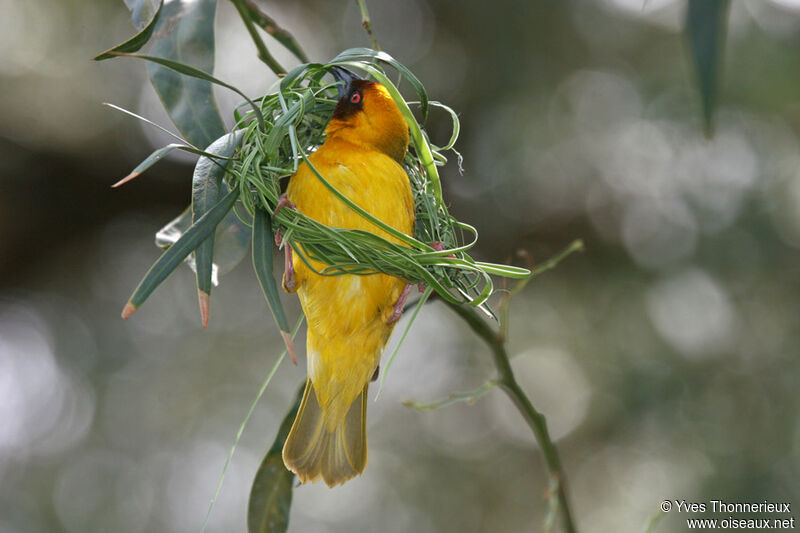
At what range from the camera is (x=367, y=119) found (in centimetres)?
171

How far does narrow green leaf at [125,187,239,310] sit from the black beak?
55 centimetres

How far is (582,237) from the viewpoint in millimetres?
3846

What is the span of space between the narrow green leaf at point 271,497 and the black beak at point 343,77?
79 centimetres

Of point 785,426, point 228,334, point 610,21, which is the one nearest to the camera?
point 785,426

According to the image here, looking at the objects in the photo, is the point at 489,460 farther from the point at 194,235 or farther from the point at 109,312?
the point at 194,235

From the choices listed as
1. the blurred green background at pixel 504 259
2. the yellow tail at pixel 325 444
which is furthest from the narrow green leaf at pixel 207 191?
the blurred green background at pixel 504 259

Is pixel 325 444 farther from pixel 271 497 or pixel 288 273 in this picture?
pixel 288 273

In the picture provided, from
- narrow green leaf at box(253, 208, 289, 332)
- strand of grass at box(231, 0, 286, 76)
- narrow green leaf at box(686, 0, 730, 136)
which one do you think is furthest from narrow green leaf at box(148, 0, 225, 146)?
narrow green leaf at box(686, 0, 730, 136)

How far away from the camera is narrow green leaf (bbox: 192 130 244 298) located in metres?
1.24

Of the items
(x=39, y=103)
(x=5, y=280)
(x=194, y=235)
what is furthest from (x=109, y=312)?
(x=194, y=235)

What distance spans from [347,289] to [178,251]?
1.82 feet

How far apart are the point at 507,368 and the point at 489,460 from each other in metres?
2.89

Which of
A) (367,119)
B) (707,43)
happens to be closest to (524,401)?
(367,119)

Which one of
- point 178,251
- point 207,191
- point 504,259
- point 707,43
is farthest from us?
point 504,259
